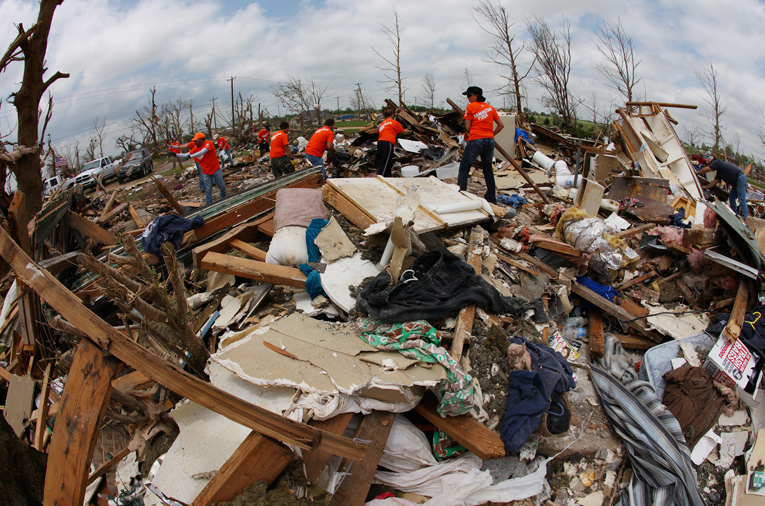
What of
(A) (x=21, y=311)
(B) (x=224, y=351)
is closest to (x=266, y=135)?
(A) (x=21, y=311)

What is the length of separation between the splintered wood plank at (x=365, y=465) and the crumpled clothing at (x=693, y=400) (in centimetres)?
236

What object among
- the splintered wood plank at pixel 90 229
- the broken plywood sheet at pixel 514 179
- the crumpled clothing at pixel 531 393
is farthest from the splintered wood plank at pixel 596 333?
the splintered wood plank at pixel 90 229

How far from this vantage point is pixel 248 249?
425 cm

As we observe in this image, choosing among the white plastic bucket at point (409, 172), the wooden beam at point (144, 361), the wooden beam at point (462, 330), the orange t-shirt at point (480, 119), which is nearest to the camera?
the wooden beam at point (144, 361)

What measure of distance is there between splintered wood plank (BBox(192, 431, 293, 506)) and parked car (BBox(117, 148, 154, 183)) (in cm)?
1623

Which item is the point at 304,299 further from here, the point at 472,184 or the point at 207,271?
the point at 472,184

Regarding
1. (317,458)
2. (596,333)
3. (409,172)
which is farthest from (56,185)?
(596,333)

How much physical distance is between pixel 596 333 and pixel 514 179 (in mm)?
4911

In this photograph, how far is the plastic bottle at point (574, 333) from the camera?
156 inches

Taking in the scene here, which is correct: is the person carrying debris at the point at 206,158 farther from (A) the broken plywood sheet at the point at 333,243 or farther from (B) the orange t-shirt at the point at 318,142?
(A) the broken plywood sheet at the point at 333,243

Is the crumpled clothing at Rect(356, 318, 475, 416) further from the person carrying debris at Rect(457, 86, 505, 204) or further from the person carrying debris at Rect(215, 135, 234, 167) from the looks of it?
the person carrying debris at Rect(215, 135, 234, 167)

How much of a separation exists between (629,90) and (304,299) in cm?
1814

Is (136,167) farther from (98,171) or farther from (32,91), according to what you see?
(32,91)

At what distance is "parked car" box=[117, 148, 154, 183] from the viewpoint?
1500 centimetres
